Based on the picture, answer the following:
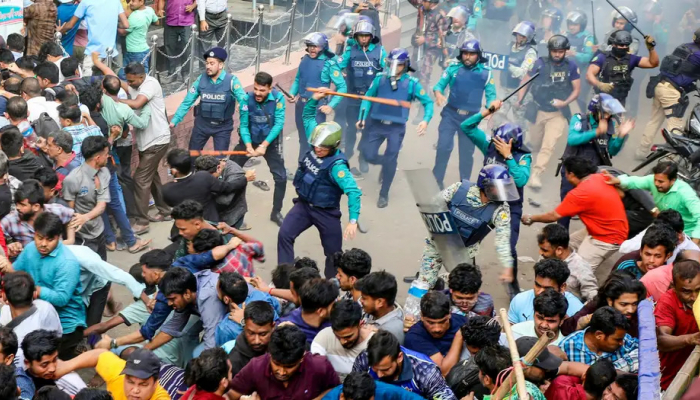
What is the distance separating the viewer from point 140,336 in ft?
18.3

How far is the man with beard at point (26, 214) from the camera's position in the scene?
235 inches

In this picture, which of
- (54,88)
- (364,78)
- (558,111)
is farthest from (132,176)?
(558,111)

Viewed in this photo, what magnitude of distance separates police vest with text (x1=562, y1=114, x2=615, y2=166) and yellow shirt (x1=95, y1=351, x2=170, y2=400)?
4.97m

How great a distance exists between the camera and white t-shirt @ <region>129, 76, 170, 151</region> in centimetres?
822

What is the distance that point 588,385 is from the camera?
4445 mm

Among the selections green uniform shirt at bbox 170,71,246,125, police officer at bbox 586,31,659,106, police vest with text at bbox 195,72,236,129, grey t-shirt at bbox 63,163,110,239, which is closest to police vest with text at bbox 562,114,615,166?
police officer at bbox 586,31,659,106

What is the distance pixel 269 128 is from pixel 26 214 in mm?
3117

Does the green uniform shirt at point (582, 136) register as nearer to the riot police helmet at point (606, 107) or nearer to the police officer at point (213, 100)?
the riot police helmet at point (606, 107)

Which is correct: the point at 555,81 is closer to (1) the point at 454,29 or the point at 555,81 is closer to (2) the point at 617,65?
(2) the point at 617,65

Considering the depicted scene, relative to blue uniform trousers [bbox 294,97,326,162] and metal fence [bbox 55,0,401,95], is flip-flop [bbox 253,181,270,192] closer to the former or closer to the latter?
blue uniform trousers [bbox 294,97,326,162]

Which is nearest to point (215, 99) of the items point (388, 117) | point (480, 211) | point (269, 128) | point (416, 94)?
point (269, 128)

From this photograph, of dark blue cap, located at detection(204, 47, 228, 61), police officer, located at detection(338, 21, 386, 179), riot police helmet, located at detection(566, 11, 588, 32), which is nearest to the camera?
dark blue cap, located at detection(204, 47, 228, 61)

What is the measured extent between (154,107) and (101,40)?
1.59m

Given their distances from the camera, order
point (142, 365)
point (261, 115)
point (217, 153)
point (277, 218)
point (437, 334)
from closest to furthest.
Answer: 1. point (142, 365)
2. point (437, 334)
3. point (217, 153)
4. point (261, 115)
5. point (277, 218)
